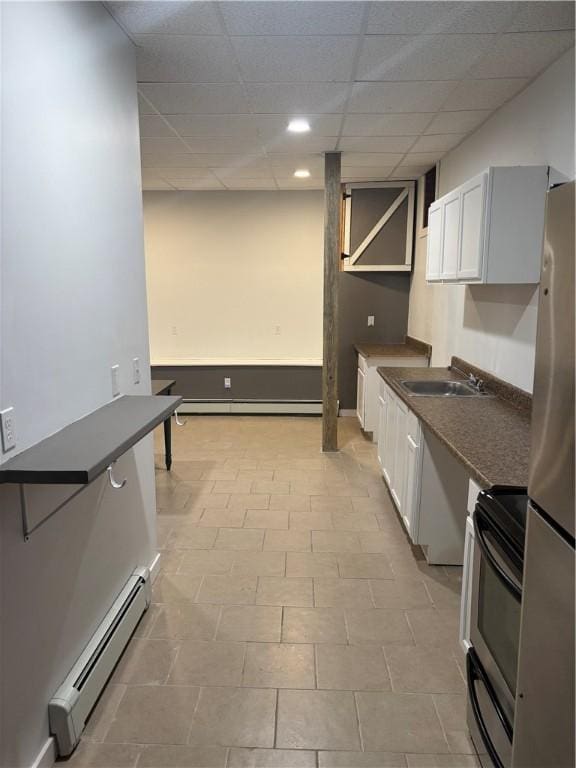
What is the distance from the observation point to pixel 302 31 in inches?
88.4

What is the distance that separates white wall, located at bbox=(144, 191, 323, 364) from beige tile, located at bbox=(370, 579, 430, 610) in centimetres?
→ 375

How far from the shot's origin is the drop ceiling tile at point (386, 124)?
3385mm

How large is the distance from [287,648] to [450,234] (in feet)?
8.77

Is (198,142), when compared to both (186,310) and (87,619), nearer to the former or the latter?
(186,310)

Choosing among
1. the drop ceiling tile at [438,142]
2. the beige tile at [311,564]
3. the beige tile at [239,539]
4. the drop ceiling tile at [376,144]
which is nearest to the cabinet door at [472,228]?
the drop ceiling tile at [438,142]

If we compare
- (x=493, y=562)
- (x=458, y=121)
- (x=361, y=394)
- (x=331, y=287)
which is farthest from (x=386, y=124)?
(x=493, y=562)

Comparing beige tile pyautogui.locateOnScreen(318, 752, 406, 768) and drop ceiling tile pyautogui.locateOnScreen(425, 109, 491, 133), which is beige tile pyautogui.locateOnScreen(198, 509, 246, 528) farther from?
drop ceiling tile pyautogui.locateOnScreen(425, 109, 491, 133)

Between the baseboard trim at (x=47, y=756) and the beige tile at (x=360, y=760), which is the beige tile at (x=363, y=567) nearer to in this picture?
the beige tile at (x=360, y=760)

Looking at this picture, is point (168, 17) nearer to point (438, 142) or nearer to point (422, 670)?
point (438, 142)

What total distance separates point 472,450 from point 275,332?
4517 mm

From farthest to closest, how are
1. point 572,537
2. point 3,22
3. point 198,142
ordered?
point 198,142 < point 3,22 < point 572,537

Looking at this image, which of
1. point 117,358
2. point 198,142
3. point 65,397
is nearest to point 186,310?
point 198,142

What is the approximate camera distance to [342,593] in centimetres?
272

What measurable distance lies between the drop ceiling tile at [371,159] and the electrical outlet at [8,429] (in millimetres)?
3797
